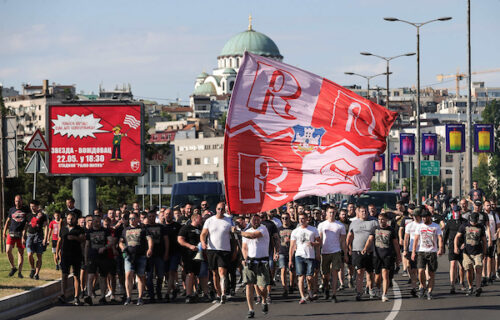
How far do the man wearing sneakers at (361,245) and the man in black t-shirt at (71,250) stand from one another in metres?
4.81

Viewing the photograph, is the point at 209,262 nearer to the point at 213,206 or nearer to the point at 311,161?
the point at 311,161

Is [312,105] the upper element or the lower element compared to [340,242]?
upper

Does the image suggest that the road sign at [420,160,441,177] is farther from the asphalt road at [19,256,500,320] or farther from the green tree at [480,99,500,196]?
the green tree at [480,99,500,196]

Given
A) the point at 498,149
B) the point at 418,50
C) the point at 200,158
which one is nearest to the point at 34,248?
the point at 418,50

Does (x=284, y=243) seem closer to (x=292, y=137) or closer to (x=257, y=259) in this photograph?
(x=257, y=259)

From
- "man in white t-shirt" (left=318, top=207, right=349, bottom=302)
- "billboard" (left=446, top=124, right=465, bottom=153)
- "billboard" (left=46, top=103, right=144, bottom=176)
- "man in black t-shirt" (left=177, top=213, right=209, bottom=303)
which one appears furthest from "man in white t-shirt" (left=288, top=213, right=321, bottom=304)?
"billboard" (left=446, top=124, right=465, bottom=153)

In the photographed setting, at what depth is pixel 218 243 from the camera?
18.7m

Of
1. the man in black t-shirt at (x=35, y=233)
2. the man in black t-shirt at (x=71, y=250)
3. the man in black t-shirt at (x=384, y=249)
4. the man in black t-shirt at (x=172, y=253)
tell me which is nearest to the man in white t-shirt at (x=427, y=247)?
the man in black t-shirt at (x=384, y=249)

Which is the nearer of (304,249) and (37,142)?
(304,249)

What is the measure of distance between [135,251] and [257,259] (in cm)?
311

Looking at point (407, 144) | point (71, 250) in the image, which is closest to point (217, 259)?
point (71, 250)

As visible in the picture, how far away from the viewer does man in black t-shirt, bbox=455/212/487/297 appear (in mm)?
20406

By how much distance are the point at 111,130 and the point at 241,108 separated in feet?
55.7

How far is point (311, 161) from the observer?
1627cm
